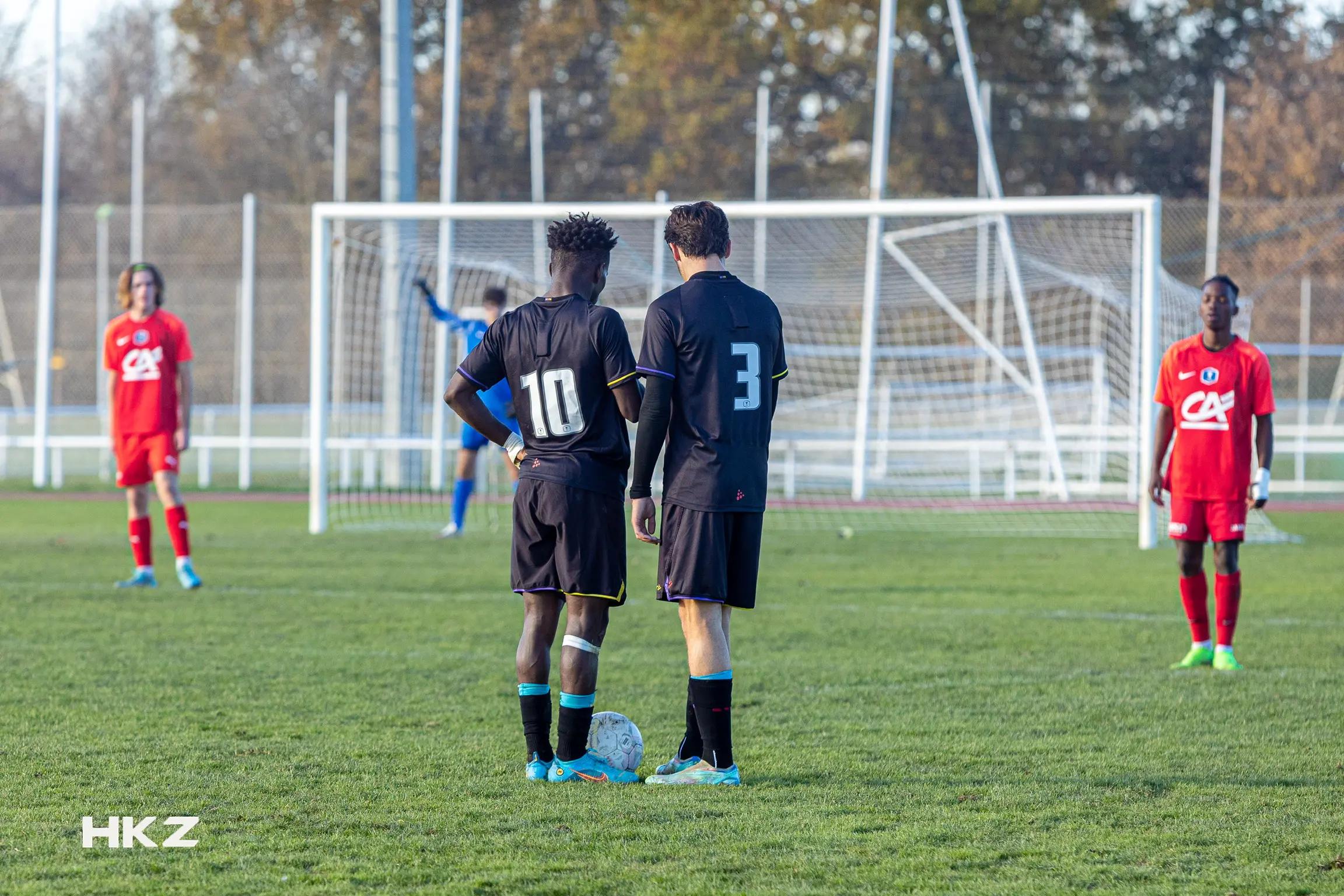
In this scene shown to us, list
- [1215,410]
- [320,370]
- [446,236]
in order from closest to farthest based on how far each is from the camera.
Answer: [1215,410], [320,370], [446,236]

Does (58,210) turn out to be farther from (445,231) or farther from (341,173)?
(445,231)

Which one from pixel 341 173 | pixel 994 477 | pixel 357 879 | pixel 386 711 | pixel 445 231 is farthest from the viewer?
pixel 341 173

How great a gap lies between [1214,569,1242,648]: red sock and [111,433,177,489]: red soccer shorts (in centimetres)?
607

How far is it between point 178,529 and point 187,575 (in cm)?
32

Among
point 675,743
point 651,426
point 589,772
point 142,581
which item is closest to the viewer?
point 651,426

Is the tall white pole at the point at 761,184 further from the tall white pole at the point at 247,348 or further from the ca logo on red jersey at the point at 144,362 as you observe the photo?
the ca logo on red jersey at the point at 144,362

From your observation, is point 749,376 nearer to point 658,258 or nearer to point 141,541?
point 141,541

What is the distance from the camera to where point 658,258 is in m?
22.3

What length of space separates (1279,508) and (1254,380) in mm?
11949

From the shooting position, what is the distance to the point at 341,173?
25453 mm

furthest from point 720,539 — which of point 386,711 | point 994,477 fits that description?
point 994,477

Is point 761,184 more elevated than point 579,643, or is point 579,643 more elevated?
point 761,184

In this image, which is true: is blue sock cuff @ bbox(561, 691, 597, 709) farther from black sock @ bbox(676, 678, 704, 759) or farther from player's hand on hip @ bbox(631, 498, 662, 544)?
player's hand on hip @ bbox(631, 498, 662, 544)

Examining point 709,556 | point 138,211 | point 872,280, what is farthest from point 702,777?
point 138,211
